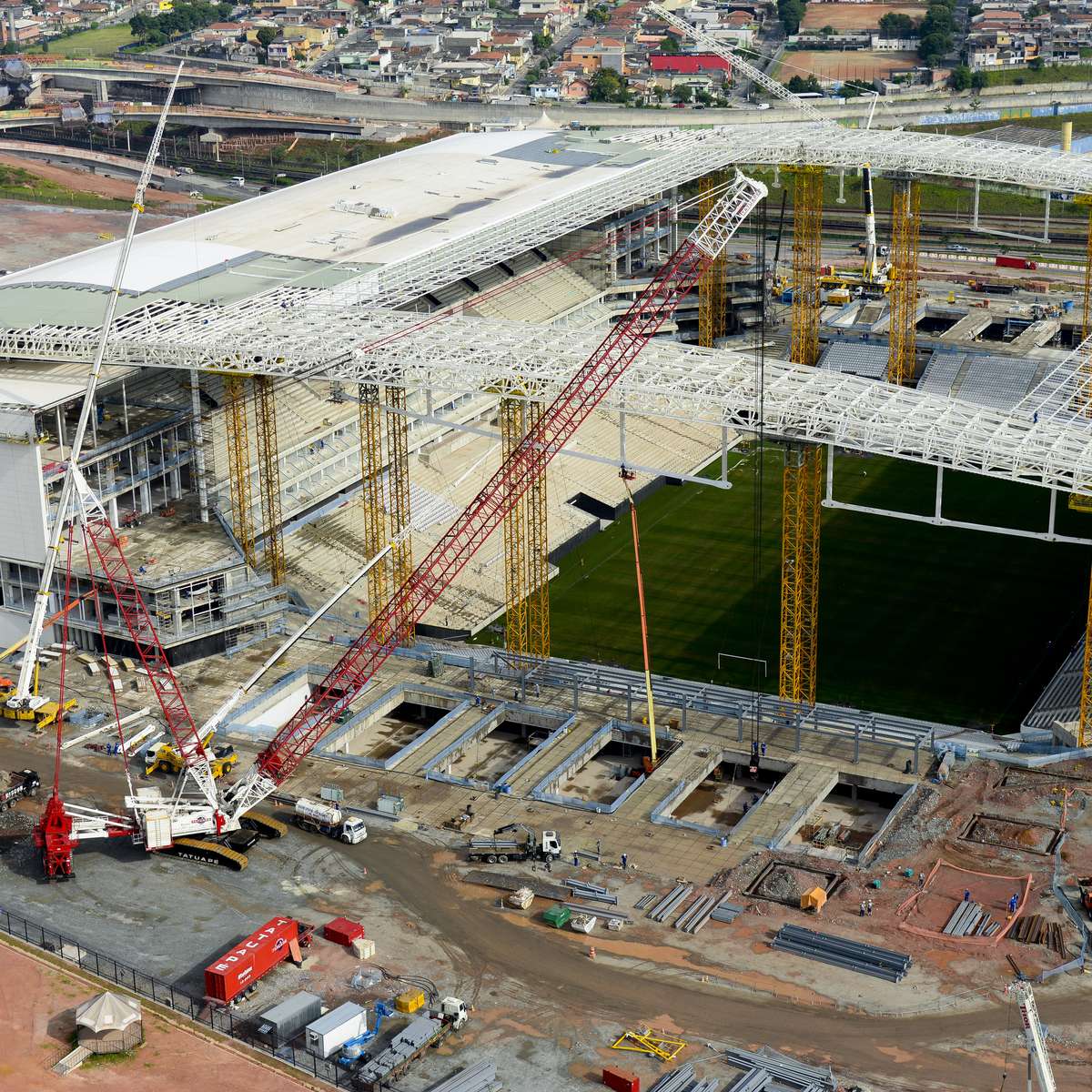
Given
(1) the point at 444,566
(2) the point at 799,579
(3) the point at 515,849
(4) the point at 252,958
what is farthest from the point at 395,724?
(4) the point at 252,958

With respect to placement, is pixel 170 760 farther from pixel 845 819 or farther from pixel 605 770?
pixel 845 819

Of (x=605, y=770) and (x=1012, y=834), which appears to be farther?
(x=605, y=770)

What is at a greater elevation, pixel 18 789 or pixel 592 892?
pixel 18 789

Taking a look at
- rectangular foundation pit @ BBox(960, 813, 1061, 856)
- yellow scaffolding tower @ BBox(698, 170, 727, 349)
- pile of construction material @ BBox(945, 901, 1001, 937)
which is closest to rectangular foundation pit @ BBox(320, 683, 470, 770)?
rectangular foundation pit @ BBox(960, 813, 1061, 856)

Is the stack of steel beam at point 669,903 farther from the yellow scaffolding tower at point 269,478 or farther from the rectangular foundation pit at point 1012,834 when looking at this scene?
the yellow scaffolding tower at point 269,478

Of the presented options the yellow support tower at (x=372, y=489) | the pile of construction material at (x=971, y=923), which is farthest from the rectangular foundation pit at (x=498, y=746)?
the pile of construction material at (x=971, y=923)

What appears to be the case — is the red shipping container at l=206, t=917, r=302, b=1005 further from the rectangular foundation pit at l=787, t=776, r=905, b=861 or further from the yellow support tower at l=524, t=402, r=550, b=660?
the yellow support tower at l=524, t=402, r=550, b=660
